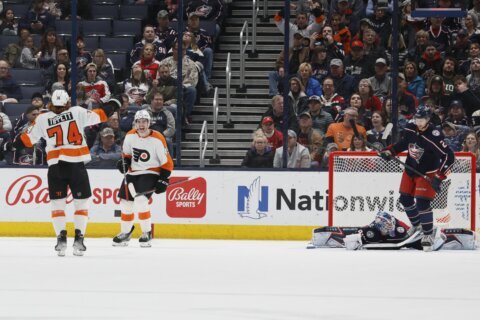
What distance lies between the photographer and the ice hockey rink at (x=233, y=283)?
28.1 ft

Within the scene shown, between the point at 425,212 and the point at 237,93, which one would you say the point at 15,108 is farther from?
the point at 425,212

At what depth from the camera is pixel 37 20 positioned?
1866 centimetres

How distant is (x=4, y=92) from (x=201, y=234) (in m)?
3.92

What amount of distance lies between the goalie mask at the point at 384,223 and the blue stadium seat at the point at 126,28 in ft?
19.6

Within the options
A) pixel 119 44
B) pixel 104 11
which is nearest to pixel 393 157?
pixel 119 44

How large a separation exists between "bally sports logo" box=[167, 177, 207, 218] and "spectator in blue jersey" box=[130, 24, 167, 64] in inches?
106

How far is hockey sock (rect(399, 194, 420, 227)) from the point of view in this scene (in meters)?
13.8

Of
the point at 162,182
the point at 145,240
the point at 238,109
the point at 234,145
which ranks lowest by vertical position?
the point at 145,240

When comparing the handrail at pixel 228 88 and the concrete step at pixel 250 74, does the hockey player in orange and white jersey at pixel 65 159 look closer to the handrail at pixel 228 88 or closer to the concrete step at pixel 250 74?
the handrail at pixel 228 88

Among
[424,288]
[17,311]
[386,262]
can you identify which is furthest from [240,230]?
[17,311]

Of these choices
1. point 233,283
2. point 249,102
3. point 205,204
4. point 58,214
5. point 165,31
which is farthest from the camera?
point 165,31

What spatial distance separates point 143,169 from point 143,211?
459 mm

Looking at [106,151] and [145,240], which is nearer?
[145,240]

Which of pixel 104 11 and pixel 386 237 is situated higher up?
pixel 104 11
